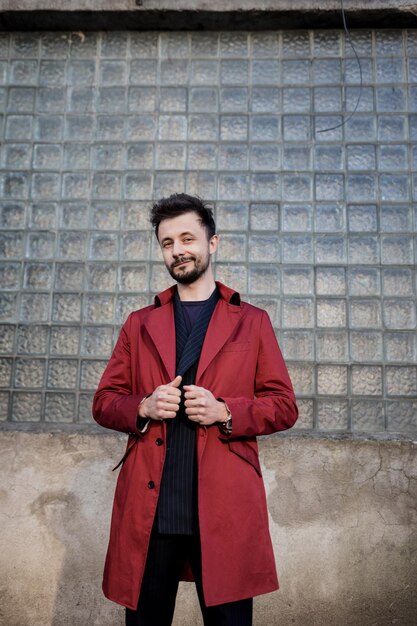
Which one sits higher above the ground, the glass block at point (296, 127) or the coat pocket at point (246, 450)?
the glass block at point (296, 127)

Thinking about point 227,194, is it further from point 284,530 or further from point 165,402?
point 165,402

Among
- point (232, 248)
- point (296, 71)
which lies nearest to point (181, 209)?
point (232, 248)

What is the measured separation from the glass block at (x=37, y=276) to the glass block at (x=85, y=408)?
80cm

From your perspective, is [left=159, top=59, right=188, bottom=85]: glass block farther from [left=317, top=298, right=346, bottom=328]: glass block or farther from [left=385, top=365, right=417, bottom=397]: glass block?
[left=385, top=365, right=417, bottom=397]: glass block

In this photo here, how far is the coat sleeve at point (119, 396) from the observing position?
2150 mm

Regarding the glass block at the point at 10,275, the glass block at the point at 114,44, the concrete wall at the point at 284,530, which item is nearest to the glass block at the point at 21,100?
the glass block at the point at 114,44

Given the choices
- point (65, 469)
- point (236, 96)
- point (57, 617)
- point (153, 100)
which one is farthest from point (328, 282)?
point (57, 617)

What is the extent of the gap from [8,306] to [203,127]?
1.86m

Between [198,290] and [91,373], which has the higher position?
[198,290]

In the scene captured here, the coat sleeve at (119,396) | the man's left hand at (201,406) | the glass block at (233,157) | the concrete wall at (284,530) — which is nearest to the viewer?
the man's left hand at (201,406)

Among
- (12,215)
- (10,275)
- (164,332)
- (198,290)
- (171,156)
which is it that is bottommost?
(164,332)

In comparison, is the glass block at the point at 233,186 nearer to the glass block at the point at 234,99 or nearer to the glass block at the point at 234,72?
the glass block at the point at 234,99

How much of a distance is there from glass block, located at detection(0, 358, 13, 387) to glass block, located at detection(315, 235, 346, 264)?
7.24 ft

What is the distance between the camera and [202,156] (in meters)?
4.14
